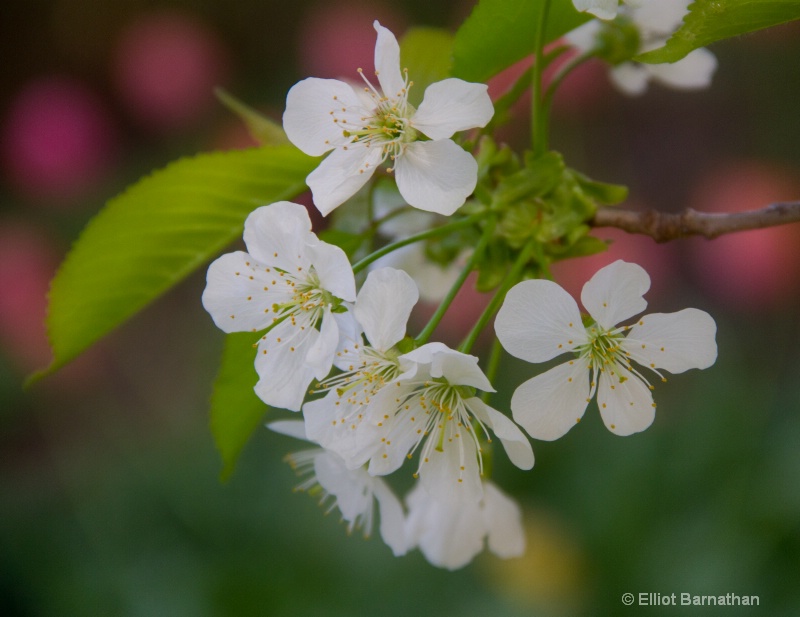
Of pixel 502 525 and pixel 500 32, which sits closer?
pixel 500 32

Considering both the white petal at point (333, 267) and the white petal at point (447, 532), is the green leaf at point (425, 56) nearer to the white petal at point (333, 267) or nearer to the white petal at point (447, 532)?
the white petal at point (333, 267)

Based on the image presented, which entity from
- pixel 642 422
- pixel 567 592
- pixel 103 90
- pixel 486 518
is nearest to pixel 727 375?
pixel 567 592

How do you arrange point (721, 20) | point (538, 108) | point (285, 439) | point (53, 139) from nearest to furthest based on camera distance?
point (721, 20) < point (538, 108) < point (285, 439) < point (53, 139)

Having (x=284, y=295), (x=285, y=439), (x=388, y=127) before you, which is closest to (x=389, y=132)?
(x=388, y=127)

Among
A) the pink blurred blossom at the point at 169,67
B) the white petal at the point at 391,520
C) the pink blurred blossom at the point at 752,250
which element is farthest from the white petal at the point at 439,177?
the pink blurred blossom at the point at 169,67

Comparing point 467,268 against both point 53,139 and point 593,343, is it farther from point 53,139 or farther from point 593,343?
point 53,139

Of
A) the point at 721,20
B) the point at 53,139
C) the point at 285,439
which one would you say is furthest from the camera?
the point at 53,139
